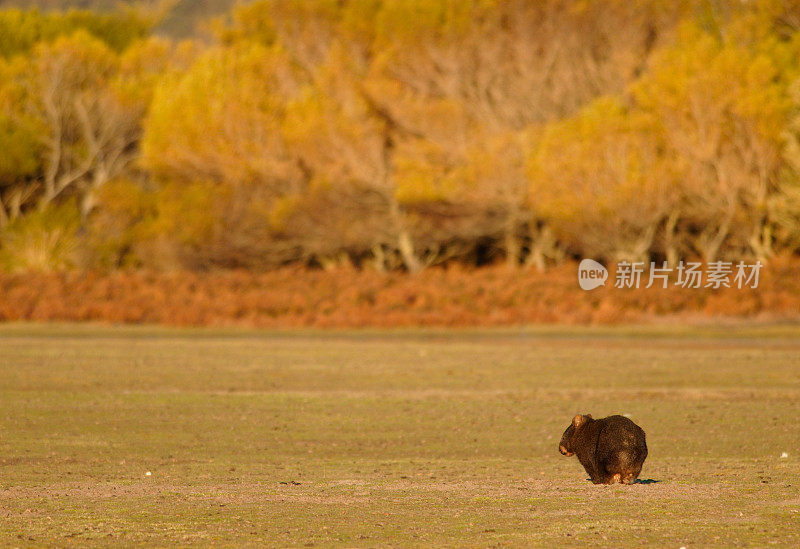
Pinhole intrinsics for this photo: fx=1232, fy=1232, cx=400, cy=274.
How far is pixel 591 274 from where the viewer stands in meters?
37.4

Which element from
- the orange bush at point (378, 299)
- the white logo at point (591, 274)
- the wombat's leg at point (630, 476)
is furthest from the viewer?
the white logo at point (591, 274)

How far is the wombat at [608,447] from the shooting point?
8359 mm

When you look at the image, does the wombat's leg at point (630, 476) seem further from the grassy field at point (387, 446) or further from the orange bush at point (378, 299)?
the orange bush at point (378, 299)

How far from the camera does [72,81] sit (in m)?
48.8

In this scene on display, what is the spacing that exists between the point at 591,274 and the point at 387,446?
26566mm

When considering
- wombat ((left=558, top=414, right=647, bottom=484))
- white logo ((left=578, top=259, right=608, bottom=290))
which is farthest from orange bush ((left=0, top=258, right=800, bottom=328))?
wombat ((left=558, top=414, right=647, bottom=484))

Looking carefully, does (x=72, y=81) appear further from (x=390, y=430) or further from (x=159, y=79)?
(x=390, y=430)

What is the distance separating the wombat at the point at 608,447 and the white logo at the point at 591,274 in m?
27.6

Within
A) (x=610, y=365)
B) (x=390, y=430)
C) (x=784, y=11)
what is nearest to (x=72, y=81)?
(x=784, y=11)

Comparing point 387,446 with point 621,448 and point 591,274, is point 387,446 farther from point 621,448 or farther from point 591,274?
point 591,274

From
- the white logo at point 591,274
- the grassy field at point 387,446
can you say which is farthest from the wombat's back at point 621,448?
the white logo at point 591,274

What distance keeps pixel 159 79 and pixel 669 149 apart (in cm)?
2102

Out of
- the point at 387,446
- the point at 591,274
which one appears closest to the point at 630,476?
the point at 387,446

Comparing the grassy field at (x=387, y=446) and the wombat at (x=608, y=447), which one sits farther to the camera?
the wombat at (x=608, y=447)
